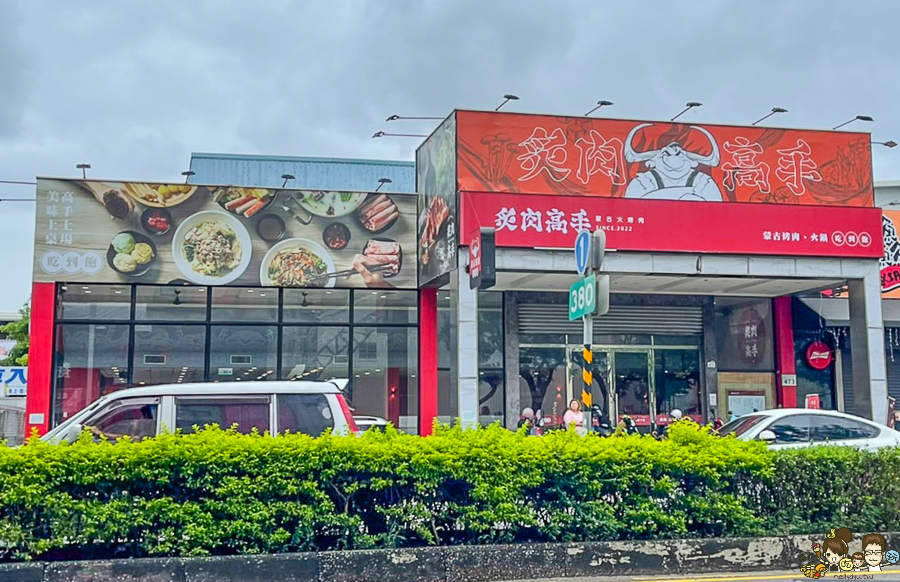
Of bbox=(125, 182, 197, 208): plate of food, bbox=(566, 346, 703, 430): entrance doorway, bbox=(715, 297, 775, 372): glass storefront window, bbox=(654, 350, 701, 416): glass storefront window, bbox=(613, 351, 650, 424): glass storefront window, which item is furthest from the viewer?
bbox=(715, 297, 775, 372): glass storefront window

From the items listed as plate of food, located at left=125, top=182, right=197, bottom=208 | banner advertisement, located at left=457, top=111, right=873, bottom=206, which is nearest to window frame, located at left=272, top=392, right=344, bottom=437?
banner advertisement, located at left=457, top=111, right=873, bottom=206

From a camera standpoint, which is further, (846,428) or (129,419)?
(846,428)

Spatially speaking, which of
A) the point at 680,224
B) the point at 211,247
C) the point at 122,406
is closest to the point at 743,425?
the point at 680,224

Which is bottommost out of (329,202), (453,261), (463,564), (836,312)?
(463,564)

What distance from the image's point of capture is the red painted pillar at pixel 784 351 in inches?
950

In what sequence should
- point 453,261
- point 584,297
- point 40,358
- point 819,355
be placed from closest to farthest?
1. point 584,297
2. point 453,261
3. point 40,358
4. point 819,355

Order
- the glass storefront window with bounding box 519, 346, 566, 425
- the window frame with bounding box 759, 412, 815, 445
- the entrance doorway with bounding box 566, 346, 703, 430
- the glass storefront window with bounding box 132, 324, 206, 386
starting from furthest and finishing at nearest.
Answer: the entrance doorway with bounding box 566, 346, 703, 430 → the glass storefront window with bounding box 519, 346, 566, 425 → the glass storefront window with bounding box 132, 324, 206, 386 → the window frame with bounding box 759, 412, 815, 445

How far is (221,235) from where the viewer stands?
67.7ft

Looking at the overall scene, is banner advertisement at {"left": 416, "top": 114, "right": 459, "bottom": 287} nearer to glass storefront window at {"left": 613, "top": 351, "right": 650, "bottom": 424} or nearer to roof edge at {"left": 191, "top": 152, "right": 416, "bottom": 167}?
glass storefront window at {"left": 613, "top": 351, "right": 650, "bottom": 424}

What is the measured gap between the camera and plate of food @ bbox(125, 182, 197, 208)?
66.8 ft

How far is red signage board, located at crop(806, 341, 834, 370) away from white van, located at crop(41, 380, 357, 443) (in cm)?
1713

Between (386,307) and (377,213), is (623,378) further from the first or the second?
(377,213)

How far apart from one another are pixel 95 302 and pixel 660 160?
1264cm

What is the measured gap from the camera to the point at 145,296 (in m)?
20.8
